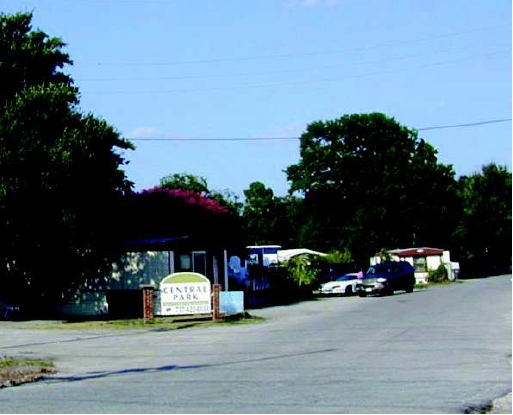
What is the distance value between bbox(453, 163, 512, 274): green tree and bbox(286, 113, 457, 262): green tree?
679 centimetres

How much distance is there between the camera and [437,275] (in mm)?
69062

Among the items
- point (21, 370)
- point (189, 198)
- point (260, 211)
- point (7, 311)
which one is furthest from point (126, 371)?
point (260, 211)

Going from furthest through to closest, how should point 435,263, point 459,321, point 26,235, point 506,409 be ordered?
point 435,263
point 26,235
point 459,321
point 506,409

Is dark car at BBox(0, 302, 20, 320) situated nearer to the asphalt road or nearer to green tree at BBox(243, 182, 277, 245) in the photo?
the asphalt road

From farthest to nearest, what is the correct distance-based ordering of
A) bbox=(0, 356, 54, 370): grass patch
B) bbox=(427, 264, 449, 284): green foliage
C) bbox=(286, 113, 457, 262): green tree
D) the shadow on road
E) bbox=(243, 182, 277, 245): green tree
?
1. bbox=(243, 182, 277, 245): green tree
2. bbox=(286, 113, 457, 262): green tree
3. bbox=(427, 264, 449, 284): green foliage
4. bbox=(0, 356, 54, 370): grass patch
5. the shadow on road

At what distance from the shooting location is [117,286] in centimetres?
3544

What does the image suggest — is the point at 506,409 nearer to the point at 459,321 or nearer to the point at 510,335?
the point at 510,335

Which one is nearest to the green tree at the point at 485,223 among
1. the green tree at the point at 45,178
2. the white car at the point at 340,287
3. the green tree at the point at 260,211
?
the green tree at the point at 260,211

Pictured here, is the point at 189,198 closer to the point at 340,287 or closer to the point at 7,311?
the point at 340,287

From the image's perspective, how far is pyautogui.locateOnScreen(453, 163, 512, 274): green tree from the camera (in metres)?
87.1

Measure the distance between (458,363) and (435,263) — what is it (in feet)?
194

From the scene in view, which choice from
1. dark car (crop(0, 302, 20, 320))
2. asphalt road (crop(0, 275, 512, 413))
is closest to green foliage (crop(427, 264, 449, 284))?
asphalt road (crop(0, 275, 512, 413))

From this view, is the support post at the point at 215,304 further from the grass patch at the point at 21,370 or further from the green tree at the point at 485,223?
the green tree at the point at 485,223

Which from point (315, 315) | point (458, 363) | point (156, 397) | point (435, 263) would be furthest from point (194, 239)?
point (435, 263)
